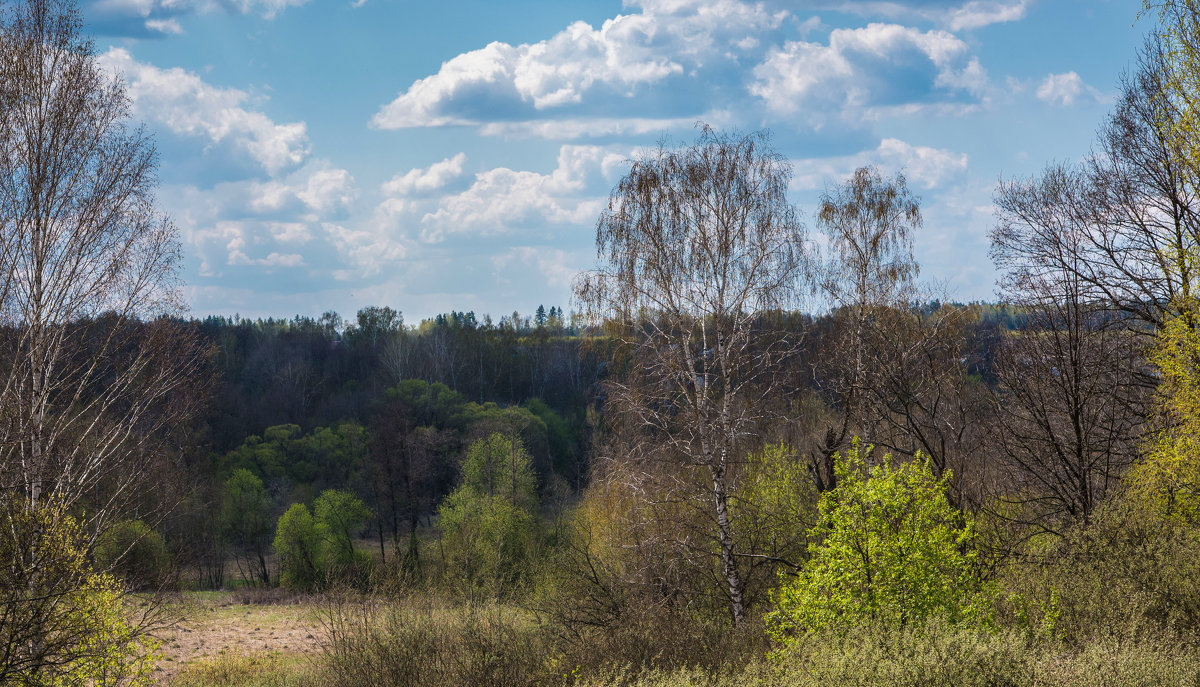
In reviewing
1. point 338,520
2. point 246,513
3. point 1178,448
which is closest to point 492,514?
point 338,520

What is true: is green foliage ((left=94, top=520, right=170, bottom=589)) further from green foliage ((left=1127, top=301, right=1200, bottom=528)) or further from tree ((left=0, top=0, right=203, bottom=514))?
green foliage ((left=1127, top=301, right=1200, bottom=528))

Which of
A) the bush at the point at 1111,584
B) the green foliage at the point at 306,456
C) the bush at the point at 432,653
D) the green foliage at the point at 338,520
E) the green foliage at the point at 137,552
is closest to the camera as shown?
the bush at the point at 1111,584

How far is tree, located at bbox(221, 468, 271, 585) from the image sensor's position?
45000 millimetres

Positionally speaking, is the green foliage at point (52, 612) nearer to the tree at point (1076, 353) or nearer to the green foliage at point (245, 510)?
the tree at point (1076, 353)

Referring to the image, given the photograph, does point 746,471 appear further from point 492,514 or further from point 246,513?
point 246,513

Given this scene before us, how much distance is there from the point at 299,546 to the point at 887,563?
37.7 metres

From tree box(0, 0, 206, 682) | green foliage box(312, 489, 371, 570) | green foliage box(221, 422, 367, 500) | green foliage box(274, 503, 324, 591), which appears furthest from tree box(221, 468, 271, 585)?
tree box(0, 0, 206, 682)

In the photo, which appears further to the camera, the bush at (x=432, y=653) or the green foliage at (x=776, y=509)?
the green foliage at (x=776, y=509)

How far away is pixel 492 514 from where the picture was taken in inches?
1432

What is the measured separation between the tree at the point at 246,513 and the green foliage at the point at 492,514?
35.4 ft

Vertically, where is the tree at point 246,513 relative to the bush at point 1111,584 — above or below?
below

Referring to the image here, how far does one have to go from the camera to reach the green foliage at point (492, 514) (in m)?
32.0

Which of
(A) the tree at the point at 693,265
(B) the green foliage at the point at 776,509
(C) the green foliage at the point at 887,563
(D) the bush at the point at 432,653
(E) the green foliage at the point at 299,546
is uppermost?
(A) the tree at the point at 693,265

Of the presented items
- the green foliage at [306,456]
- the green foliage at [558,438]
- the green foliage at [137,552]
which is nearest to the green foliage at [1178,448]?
the green foliage at [137,552]
